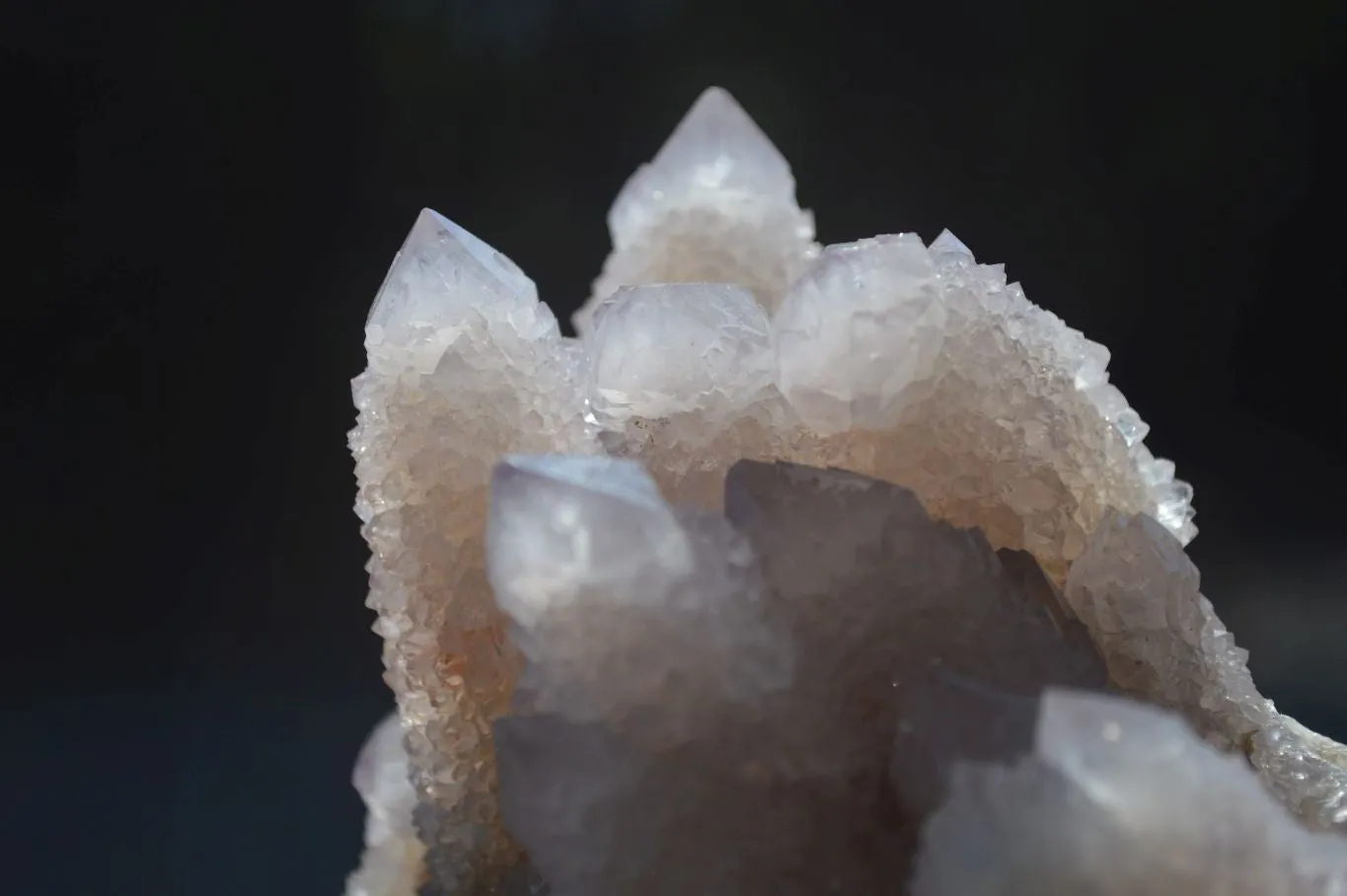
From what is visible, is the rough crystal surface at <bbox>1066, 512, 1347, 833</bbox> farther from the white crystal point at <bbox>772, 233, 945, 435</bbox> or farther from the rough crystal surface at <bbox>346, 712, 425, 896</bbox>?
the rough crystal surface at <bbox>346, 712, 425, 896</bbox>

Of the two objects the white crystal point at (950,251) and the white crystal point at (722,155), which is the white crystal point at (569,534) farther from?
the white crystal point at (722,155)

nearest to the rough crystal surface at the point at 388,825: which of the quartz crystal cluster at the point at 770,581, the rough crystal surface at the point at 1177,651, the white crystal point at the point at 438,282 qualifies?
the quartz crystal cluster at the point at 770,581

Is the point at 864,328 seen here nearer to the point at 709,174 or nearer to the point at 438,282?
the point at 438,282

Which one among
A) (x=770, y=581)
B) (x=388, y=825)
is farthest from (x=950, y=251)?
(x=388, y=825)

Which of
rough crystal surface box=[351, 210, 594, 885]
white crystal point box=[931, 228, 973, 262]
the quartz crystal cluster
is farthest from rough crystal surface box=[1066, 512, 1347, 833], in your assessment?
rough crystal surface box=[351, 210, 594, 885]

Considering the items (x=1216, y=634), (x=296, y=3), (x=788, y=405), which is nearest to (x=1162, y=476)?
(x=1216, y=634)

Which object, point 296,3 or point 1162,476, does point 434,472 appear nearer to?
point 1162,476
